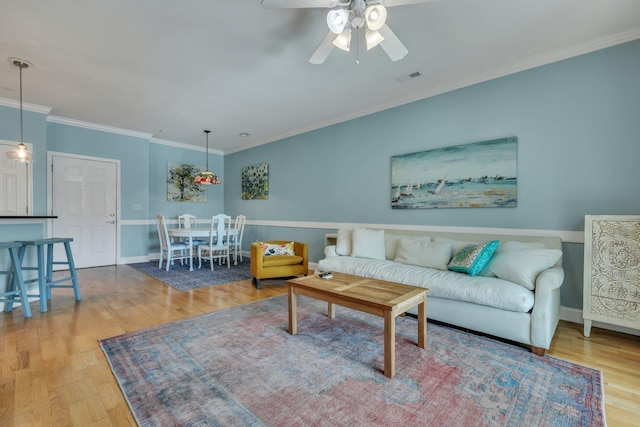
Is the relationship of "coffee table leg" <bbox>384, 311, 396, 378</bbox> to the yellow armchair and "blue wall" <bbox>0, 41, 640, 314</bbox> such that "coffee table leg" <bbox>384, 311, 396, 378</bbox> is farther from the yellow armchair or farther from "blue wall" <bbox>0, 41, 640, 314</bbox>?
the yellow armchair

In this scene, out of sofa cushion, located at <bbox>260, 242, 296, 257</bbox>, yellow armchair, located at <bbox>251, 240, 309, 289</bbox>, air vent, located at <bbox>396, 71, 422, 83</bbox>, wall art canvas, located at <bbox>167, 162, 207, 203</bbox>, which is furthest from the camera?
wall art canvas, located at <bbox>167, 162, 207, 203</bbox>

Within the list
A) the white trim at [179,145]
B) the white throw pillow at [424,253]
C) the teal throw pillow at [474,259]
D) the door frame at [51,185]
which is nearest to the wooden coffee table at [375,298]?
the teal throw pillow at [474,259]

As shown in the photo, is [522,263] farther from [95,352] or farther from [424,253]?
[95,352]

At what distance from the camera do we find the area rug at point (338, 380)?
4.90ft

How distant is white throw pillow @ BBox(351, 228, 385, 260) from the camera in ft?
12.0

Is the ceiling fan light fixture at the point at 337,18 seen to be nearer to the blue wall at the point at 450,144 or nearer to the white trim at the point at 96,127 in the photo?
the blue wall at the point at 450,144

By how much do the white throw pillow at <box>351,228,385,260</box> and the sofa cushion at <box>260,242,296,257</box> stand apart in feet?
3.40

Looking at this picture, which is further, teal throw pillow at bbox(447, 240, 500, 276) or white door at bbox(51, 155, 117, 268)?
white door at bbox(51, 155, 117, 268)

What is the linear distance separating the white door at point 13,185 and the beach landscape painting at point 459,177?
16.7ft

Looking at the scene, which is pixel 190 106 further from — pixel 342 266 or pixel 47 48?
pixel 342 266

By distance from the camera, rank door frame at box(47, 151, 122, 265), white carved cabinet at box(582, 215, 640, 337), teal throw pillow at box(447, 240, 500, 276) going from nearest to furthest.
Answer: white carved cabinet at box(582, 215, 640, 337), teal throw pillow at box(447, 240, 500, 276), door frame at box(47, 151, 122, 265)

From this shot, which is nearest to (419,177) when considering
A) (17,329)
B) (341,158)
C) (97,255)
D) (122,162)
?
(341,158)

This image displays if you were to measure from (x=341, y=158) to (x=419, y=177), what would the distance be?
4.73 ft

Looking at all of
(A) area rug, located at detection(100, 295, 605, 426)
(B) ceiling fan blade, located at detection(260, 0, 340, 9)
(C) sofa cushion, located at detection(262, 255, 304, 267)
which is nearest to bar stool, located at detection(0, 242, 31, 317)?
(A) area rug, located at detection(100, 295, 605, 426)
